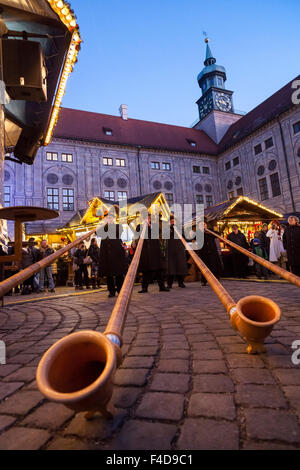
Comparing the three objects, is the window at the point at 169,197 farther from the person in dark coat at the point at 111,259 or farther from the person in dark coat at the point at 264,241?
the person in dark coat at the point at 111,259

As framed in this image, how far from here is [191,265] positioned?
10.9 meters

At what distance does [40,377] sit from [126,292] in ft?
2.58

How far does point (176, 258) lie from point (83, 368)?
741 cm

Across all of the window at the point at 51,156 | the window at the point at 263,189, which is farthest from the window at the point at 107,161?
the window at the point at 263,189

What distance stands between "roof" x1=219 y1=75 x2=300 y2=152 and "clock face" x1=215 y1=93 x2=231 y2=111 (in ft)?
18.3

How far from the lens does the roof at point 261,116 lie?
2842cm

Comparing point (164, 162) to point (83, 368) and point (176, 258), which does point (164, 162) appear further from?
point (83, 368)

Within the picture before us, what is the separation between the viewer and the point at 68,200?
28.2 m

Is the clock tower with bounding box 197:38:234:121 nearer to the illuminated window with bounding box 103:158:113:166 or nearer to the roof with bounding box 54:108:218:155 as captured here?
the roof with bounding box 54:108:218:155

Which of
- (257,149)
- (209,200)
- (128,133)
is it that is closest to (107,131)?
(128,133)

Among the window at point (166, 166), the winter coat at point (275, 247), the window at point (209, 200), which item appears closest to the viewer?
the winter coat at point (275, 247)

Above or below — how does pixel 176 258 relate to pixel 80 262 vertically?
below

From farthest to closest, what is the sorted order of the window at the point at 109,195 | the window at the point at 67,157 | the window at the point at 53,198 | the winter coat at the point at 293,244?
the window at the point at 109,195 < the window at the point at 67,157 < the window at the point at 53,198 < the winter coat at the point at 293,244

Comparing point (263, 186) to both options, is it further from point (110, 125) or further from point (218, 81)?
point (218, 81)
